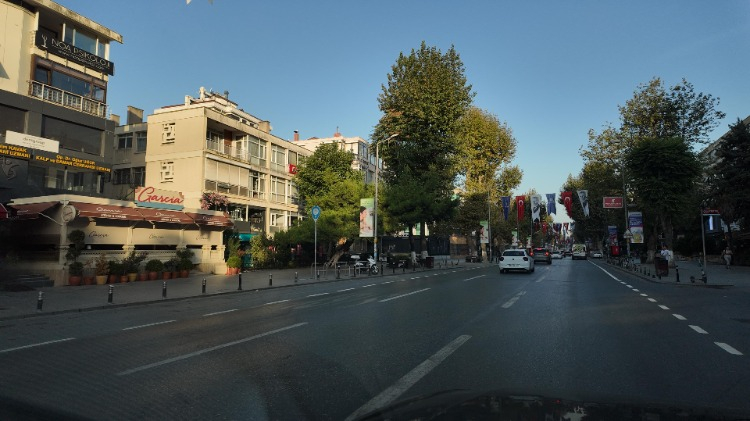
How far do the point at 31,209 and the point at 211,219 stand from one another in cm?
968

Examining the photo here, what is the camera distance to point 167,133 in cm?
3806

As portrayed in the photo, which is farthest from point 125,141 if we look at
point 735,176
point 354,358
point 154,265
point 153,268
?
point 735,176

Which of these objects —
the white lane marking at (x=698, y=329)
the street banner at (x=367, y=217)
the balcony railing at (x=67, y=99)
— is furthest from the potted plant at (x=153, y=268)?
the white lane marking at (x=698, y=329)

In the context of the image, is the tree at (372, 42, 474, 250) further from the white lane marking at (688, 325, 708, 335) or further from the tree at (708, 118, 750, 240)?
the white lane marking at (688, 325, 708, 335)

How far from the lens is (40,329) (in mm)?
10094

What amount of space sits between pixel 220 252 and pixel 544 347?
85.3 ft

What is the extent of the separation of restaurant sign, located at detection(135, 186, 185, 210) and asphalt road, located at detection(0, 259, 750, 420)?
1440cm

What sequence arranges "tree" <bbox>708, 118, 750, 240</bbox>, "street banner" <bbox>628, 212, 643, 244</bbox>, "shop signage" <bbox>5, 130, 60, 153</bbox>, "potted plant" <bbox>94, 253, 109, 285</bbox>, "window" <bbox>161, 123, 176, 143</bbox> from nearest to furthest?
"potted plant" <bbox>94, 253, 109, 285</bbox> < "shop signage" <bbox>5, 130, 60, 153</bbox> < "tree" <bbox>708, 118, 750, 240</bbox> < "street banner" <bbox>628, 212, 643, 244</bbox> < "window" <bbox>161, 123, 176, 143</bbox>

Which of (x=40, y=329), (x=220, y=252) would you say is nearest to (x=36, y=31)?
(x=220, y=252)

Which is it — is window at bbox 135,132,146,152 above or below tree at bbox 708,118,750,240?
above

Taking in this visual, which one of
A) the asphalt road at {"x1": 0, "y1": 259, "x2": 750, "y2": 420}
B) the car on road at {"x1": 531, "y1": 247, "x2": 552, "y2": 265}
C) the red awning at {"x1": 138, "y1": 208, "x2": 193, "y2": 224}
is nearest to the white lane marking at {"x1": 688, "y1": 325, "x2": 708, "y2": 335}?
the asphalt road at {"x1": 0, "y1": 259, "x2": 750, "y2": 420}

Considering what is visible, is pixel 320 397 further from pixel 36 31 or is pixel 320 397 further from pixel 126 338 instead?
pixel 36 31

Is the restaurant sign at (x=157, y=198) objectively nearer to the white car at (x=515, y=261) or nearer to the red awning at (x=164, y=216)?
the red awning at (x=164, y=216)

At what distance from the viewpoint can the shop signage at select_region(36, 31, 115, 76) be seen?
26.0 metres
